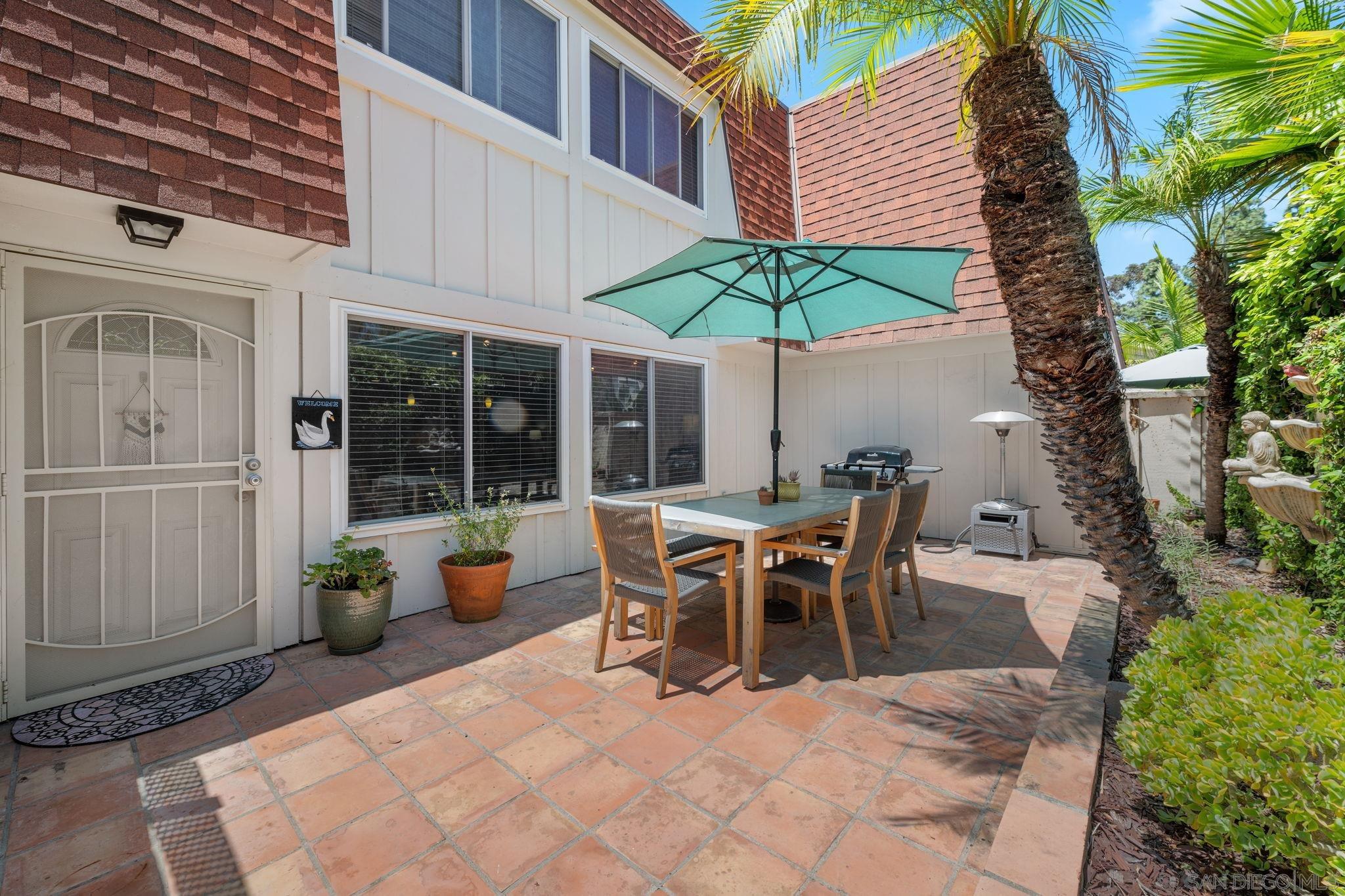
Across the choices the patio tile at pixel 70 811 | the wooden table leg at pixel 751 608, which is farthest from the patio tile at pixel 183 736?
the wooden table leg at pixel 751 608

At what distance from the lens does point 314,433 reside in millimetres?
3643

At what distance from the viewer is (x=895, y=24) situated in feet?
11.0

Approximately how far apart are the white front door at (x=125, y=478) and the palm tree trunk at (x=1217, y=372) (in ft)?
25.6

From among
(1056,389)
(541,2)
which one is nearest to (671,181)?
(541,2)

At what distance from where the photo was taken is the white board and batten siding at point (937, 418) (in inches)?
247

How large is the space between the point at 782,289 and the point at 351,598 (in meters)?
3.92

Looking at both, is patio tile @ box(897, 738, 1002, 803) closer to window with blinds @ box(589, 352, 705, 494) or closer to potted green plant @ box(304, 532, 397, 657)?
potted green plant @ box(304, 532, 397, 657)

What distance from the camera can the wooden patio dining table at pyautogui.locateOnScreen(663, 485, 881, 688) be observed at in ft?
10.0

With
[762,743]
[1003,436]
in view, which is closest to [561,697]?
[762,743]

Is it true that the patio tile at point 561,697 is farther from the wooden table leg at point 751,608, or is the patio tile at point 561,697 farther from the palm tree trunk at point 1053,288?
the palm tree trunk at point 1053,288

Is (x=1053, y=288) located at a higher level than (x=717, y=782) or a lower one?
higher

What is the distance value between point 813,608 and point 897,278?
2413mm

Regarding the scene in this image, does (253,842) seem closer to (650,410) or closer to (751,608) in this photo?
(751,608)

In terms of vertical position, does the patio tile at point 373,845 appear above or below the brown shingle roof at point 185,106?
below
